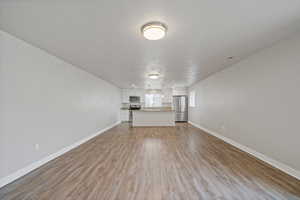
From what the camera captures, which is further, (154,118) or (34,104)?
(154,118)

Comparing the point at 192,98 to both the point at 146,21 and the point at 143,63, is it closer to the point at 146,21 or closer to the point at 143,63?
the point at 143,63

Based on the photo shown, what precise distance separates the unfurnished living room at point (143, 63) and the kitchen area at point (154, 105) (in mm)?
3433

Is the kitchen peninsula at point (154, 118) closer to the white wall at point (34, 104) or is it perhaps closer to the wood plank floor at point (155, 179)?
the white wall at point (34, 104)

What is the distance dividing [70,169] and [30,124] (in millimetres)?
1134

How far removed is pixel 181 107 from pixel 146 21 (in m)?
7.44

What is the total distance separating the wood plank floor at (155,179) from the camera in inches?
74.0

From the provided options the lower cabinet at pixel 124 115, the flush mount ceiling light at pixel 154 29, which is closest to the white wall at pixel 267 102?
the flush mount ceiling light at pixel 154 29

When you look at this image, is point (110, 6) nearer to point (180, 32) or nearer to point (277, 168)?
point (180, 32)

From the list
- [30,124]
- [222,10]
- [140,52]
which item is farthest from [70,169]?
[222,10]

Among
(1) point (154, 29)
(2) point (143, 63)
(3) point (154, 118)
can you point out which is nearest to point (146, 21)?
(1) point (154, 29)

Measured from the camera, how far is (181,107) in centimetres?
882

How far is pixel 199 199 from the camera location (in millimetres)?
1782

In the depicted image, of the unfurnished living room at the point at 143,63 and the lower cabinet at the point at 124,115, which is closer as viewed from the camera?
the unfurnished living room at the point at 143,63

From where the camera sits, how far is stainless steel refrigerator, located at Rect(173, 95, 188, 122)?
881 centimetres
